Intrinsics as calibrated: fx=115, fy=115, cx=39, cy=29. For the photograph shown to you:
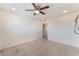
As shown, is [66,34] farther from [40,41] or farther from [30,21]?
[30,21]

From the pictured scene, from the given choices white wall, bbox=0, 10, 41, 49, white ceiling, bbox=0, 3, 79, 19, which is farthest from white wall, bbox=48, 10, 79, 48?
white wall, bbox=0, 10, 41, 49

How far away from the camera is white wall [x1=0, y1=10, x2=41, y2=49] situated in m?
2.09

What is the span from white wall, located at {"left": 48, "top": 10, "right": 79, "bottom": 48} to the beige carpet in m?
0.10

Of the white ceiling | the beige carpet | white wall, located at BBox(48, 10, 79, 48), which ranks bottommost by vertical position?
the beige carpet

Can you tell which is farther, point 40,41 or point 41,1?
point 40,41

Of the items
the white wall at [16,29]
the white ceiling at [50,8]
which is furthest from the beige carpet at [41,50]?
the white ceiling at [50,8]

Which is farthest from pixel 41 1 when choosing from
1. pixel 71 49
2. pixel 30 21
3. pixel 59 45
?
pixel 71 49

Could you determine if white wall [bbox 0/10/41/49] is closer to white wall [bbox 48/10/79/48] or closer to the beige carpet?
the beige carpet

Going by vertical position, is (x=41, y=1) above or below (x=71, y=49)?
above

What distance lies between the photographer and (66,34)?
84.3 inches

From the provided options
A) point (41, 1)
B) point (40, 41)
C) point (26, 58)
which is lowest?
point (26, 58)

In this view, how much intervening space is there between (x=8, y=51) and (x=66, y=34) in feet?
3.64

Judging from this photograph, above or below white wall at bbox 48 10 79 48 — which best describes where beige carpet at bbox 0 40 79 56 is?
below

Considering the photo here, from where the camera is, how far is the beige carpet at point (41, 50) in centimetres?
208
